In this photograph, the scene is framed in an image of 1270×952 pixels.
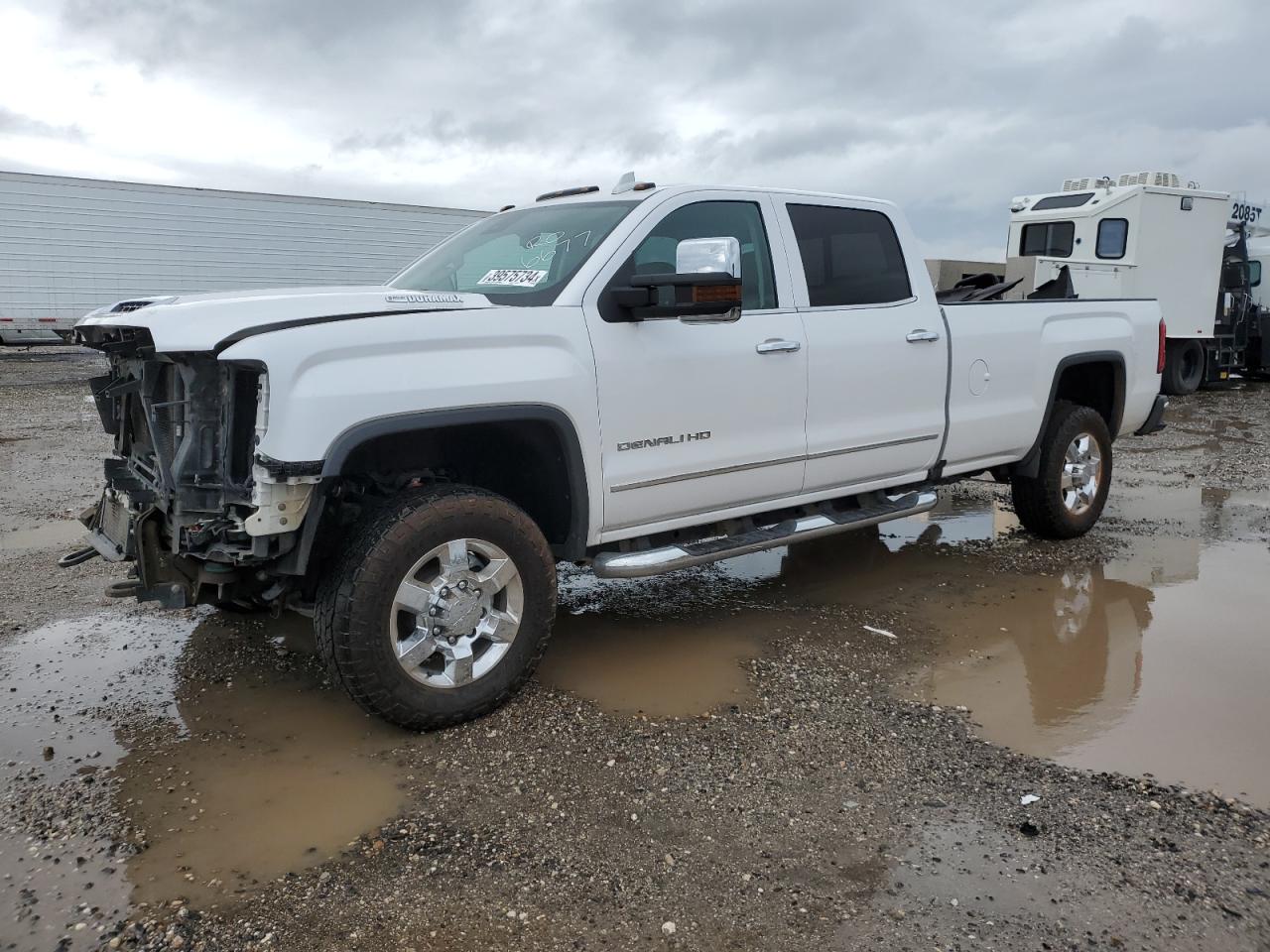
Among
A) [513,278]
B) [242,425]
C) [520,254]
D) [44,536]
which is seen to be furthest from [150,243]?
[242,425]

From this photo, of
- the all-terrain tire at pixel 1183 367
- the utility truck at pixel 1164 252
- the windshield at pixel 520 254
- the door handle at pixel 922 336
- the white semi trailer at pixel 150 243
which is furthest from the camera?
the white semi trailer at pixel 150 243

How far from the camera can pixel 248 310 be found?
3309 mm

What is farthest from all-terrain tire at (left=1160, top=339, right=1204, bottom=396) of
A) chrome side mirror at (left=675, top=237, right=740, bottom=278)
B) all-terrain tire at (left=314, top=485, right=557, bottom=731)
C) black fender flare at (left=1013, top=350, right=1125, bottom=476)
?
all-terrain tire at (left=314, top=485, right=557, bottom=731)

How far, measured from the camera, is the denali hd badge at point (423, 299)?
3.55 metres

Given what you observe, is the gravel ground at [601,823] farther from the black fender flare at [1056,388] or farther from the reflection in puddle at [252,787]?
the black fender flare at [1056,388]

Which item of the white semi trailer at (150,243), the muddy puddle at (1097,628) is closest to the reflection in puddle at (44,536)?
the muddy puddle at (1097,628)

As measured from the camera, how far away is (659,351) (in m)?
4.07

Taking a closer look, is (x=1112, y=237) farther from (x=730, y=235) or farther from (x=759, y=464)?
(x=759, y=464)

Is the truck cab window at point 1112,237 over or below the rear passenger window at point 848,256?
over

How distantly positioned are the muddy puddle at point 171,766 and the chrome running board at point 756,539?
109 centimetres

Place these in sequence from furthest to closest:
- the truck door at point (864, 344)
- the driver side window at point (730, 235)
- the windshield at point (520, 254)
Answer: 1. the truck door at point (864, 344)
2. the driver side window at point (730, 235)
3. the windshield at point (520, 254)

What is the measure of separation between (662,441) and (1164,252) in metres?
14.8

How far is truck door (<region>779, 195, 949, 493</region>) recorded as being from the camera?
471 centimetres

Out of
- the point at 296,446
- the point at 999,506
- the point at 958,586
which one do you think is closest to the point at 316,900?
the point at 296,446
